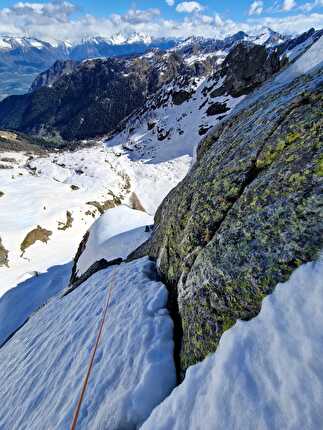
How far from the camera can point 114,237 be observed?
1852 centimetres

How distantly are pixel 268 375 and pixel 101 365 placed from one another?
12.8 ft

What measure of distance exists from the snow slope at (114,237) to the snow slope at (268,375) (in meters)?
11.8

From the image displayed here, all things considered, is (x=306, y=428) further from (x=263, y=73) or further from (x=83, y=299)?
(x=263, y=73)

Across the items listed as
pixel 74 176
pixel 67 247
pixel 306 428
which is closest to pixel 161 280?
pixel 306 428

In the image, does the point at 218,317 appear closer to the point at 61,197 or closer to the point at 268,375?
the point at 268,375

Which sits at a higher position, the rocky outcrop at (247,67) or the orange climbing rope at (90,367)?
the rocky outcrop at (247,67)

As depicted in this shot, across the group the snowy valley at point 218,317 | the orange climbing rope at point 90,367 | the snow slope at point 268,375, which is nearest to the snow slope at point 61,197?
the orange climbing rope at point 90,367

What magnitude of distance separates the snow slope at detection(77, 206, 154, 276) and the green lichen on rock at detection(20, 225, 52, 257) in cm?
1417

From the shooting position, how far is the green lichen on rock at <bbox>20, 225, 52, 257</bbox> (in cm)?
3110

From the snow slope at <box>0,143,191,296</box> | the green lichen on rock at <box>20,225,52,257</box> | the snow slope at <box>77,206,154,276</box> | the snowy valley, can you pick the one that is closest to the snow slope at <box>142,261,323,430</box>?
the snowy valley

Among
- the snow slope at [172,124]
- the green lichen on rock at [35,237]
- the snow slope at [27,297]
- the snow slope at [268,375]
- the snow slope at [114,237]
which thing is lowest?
the snow slope at [27,297]

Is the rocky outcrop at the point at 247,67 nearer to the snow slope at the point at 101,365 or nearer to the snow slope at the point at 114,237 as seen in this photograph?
the snow slope at the point at 114,237

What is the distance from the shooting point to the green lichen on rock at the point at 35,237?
102 ft

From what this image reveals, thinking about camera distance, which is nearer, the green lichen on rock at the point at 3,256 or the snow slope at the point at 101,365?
the snow slope at the point at 101,365
